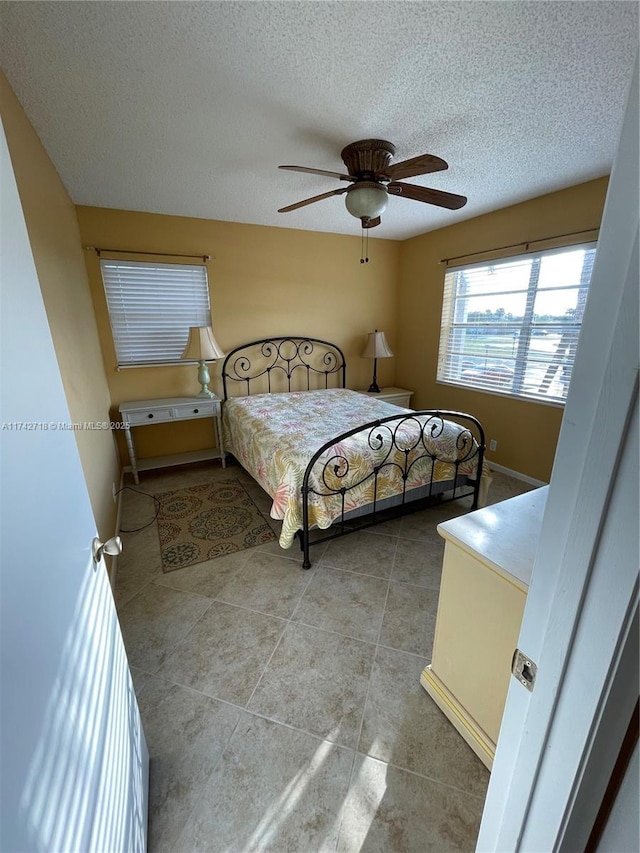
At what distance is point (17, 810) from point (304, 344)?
4134 mm

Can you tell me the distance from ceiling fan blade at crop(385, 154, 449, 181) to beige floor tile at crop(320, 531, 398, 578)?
2298 millimetres

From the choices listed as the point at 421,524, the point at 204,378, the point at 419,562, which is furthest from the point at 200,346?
the point at 419,562

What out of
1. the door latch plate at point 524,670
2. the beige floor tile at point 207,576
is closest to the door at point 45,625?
the door latch plate at point 524,670

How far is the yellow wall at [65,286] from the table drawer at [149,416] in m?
0.32

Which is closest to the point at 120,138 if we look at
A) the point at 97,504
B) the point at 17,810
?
the point at 97,504

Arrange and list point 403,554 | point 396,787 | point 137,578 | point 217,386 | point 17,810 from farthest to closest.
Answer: point 217,386
point 403,554
point 137,578
point 396,787
point 17,810

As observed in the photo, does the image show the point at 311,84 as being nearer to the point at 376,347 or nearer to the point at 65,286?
the point at 65,286

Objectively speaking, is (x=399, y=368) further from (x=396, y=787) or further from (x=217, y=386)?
(x=396, y=787)

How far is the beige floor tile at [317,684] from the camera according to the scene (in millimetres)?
1409

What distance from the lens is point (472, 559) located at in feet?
4.03

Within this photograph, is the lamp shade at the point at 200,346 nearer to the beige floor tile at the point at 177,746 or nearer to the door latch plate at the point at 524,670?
the beige floor tile at the point at 177,746

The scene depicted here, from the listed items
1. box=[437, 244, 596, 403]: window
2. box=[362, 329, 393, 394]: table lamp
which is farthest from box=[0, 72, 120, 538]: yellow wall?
box=[437, 244, 596, 403]: window

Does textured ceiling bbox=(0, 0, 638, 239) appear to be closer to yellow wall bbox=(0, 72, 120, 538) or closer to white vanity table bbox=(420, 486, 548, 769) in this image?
yellow wall bbox=(0, 72, 120, 538)

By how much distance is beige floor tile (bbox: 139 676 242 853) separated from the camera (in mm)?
1144
